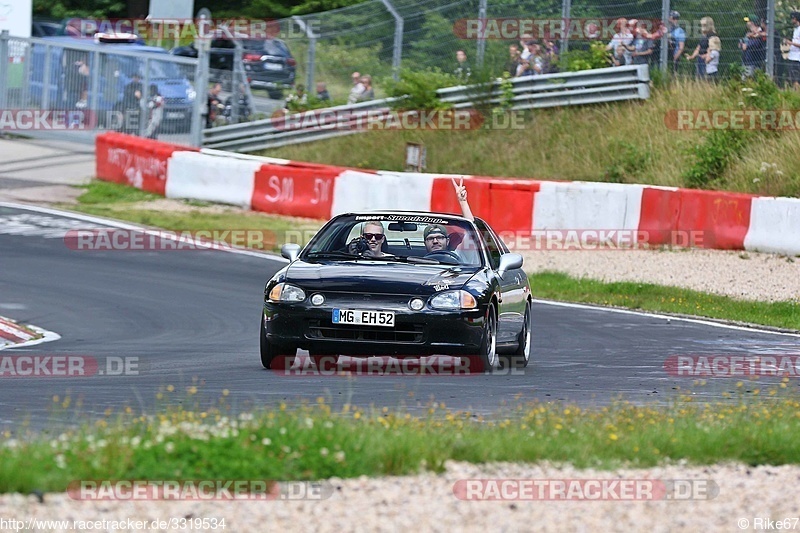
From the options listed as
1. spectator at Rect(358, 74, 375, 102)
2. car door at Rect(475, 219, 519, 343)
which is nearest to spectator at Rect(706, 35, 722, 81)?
spectator at Rect(358, 74, 375, 102)

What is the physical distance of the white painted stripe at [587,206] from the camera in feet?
67.3

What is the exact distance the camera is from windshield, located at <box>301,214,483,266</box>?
11.0 m

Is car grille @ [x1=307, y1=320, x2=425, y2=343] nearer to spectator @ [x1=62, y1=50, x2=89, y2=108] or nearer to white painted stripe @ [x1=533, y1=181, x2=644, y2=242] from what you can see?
white painted stripe @ [x1=533, y1=181, x2=644, y2=242]

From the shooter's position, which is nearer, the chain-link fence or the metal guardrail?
the metal guardrail

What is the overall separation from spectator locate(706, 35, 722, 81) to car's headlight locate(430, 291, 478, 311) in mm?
15409

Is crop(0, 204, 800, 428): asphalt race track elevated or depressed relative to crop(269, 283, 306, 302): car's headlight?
depressed

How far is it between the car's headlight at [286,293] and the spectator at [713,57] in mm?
15799

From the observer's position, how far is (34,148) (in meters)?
32.2

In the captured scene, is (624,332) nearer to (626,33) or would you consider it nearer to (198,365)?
(198,365)

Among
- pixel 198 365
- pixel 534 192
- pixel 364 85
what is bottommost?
pixel 198 365

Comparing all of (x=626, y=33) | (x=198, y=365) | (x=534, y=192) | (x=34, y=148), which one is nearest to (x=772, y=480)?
(x=198, y=365)

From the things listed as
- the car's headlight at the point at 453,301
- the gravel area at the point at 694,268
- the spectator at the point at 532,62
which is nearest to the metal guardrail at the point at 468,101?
the spectator at the point at 532,62

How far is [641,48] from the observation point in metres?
25.5

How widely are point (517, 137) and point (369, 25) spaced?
3820 millimetres
